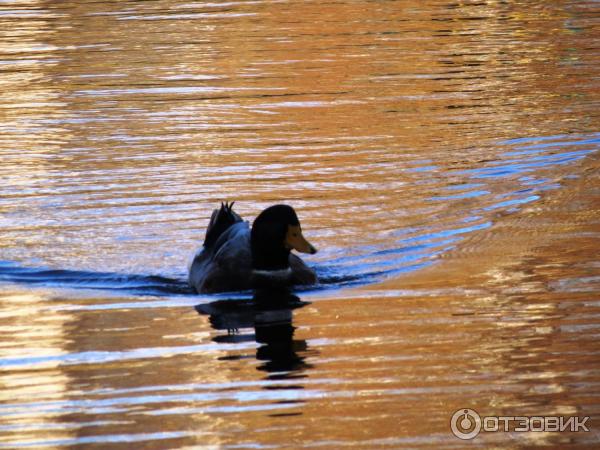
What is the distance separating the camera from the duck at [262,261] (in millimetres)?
13266

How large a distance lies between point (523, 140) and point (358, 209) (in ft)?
13.5

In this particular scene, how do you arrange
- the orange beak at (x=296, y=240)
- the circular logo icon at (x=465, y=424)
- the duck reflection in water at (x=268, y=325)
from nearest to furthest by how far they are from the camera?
1. the circular logo icon at (x=465, y=424)
2. the duck reflection in water at (x=268, y=325)
3. the orange beak at (x=296, y=240)

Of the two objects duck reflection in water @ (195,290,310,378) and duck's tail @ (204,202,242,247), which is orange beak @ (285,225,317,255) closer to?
duck reflection in water @ (195,290,310,378)

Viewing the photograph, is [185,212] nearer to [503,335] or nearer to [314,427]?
[503,335]

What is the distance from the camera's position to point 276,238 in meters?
13.3

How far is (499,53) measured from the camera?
1098 inches

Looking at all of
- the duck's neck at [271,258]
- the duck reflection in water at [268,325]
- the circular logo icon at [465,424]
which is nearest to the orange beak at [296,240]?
the duck's neck at [271,258]

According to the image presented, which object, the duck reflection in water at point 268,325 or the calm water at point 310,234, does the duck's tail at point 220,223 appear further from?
the duck reflection in water at point 268,325

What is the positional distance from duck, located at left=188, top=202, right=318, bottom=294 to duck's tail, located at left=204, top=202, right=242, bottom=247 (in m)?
0.48

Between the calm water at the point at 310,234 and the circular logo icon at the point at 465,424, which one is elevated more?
the circular logo icon at the point at 465,424

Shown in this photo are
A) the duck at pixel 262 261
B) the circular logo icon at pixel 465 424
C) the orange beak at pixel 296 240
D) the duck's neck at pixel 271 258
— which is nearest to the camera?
the circular logo icon at pixel 465 424

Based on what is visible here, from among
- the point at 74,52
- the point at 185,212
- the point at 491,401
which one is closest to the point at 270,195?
the point at 185,212

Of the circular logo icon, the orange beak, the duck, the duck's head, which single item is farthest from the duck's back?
the circular logo icon

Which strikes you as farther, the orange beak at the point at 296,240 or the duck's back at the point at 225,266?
the duck's back at the point at 225,266
